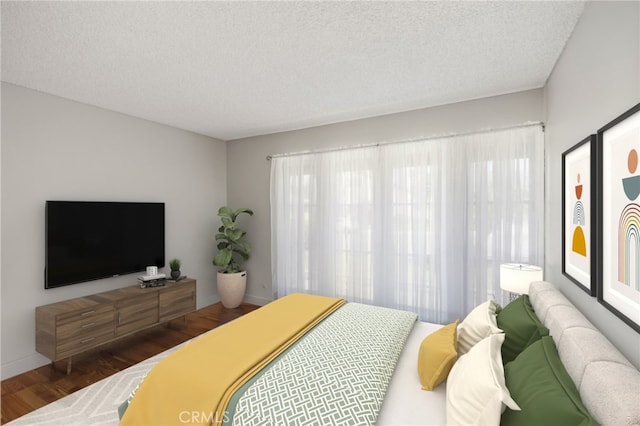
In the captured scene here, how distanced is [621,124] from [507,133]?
194 centimetres

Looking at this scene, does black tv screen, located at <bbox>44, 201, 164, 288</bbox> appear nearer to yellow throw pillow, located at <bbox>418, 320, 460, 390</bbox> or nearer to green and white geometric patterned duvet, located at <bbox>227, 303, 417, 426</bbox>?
green and white geometric patterned duvet, located at <bbox>227, 303, 417, 426</bbox>

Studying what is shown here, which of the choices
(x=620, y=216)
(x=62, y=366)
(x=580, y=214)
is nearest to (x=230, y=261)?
(x=62, y=366)

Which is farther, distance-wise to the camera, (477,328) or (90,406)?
(90,406)

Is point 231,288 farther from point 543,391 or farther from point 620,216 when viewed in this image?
point 620,216

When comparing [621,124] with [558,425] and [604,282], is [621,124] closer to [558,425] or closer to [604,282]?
[604,282]

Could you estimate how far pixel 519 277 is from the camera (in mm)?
2258

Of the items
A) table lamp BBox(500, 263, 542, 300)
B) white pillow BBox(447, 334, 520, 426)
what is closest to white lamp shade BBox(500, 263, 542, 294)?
table lamp BBox(500, 263, 542, 300)

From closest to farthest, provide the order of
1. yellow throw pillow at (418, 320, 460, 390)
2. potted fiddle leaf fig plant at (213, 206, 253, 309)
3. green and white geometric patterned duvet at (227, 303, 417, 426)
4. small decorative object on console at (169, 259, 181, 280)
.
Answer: green and white geometric patterned duvet at (227, 303, 417, 426)
yellow throw pillow at (418, 320, 460, 390)
small decorative object on console at (169, 259, 181, 280)
potted fiddle leaf fig plant at (213, 206, 253, 309)

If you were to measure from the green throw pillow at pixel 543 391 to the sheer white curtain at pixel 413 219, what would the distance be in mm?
1870

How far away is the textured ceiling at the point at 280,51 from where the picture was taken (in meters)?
1.72

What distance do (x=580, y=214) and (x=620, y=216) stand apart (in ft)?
1.84

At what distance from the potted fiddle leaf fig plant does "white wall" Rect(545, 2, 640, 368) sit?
3721mm

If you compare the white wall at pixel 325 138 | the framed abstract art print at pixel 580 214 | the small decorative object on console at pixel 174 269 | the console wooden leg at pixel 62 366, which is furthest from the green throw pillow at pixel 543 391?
the small decorative object on console at pixel 174 269

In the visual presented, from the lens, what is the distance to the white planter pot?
4.34 meters
